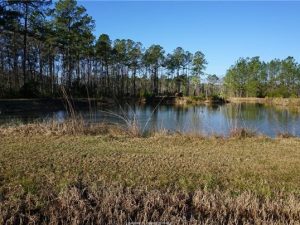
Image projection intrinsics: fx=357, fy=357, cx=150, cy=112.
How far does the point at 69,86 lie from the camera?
39.2 metres

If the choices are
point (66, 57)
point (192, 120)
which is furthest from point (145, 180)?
point (66, 57)

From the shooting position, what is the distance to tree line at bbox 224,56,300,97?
237 ft

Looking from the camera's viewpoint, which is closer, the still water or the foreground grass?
the foreground grass

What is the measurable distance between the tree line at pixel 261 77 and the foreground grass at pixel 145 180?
215 feet

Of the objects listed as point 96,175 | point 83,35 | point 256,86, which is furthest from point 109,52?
point 96,175

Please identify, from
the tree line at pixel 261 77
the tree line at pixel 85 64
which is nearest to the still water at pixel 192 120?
the tree line at pixel 85 64

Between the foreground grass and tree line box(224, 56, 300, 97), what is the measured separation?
215 feet

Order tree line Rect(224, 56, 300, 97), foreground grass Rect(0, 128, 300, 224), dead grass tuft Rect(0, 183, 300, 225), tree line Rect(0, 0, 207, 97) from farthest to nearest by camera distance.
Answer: tree line Rect(224, 56, 300, 97) → tree line Rect(0, 0, 207, 97) → foreground grass Rect(0, 128, 300, 224) → dead grass tuft Rect(0, 183, 300, 225)

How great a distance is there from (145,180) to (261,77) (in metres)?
72.1

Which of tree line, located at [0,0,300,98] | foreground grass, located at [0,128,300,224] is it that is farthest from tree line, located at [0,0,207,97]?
foreground grass, located at [0,128,300,224]

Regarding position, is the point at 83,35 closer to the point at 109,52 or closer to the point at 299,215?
the point at 109,52

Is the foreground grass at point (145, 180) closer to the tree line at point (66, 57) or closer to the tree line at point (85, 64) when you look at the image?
the tree line at point (85, 64)

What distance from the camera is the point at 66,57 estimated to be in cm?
4441

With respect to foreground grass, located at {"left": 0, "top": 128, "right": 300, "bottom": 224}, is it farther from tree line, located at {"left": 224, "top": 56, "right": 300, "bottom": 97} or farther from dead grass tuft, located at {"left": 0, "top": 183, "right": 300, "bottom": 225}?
tree line, located at {"left": 224, "top": 56, "right": 300, "bottom": 97}
